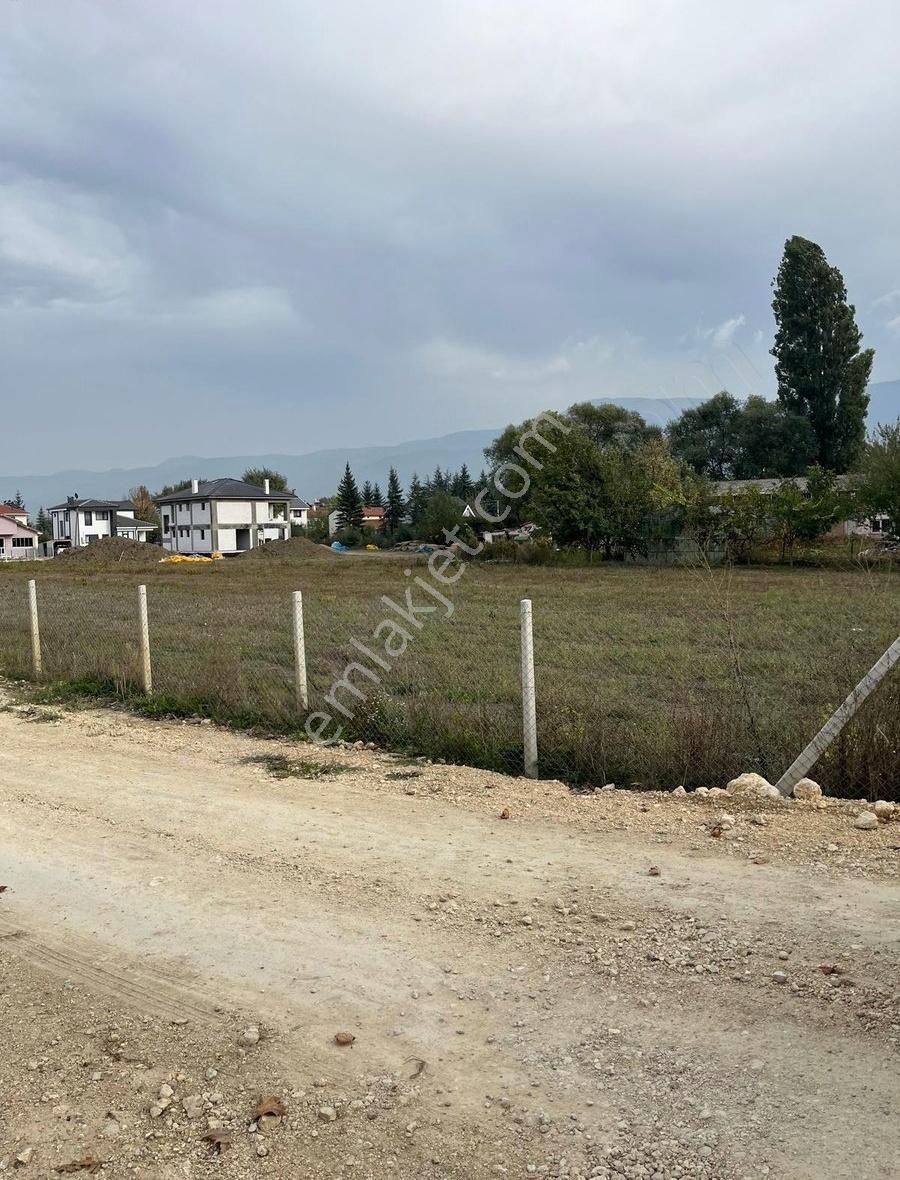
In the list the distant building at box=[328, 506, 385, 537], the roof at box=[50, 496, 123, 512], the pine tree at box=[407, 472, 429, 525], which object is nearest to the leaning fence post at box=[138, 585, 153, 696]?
the distant building at box=[328, 506, 385, 537]

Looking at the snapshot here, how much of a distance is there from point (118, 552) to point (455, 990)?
255ft

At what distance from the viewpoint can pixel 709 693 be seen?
400 inches

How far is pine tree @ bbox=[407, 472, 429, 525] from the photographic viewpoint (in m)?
108

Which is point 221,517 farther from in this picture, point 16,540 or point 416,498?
point 16,540

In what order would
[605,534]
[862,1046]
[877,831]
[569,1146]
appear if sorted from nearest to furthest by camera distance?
[569,1146] → [862,1046] → [877,831] → [605,534]

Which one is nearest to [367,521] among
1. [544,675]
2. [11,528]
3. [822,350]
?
[11,528]

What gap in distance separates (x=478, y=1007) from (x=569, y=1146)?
92cm

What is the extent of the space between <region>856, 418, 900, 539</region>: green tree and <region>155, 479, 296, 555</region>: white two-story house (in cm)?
6457

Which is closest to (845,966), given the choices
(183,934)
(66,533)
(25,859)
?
(183,934)

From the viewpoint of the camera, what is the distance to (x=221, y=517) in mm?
94250

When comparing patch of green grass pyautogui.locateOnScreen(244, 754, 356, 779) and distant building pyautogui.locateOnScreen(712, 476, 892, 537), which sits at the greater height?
distant building pyautogui.locateOnScreen(712, 476, 892, 537)

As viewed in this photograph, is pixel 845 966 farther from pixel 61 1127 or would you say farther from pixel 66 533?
pixel 66 533

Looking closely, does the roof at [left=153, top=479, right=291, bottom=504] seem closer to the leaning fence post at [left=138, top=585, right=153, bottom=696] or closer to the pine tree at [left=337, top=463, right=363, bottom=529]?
the pine tree at [left=337, top=463, right=363, bottom=529]

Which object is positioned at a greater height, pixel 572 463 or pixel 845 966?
pixel 572 463
